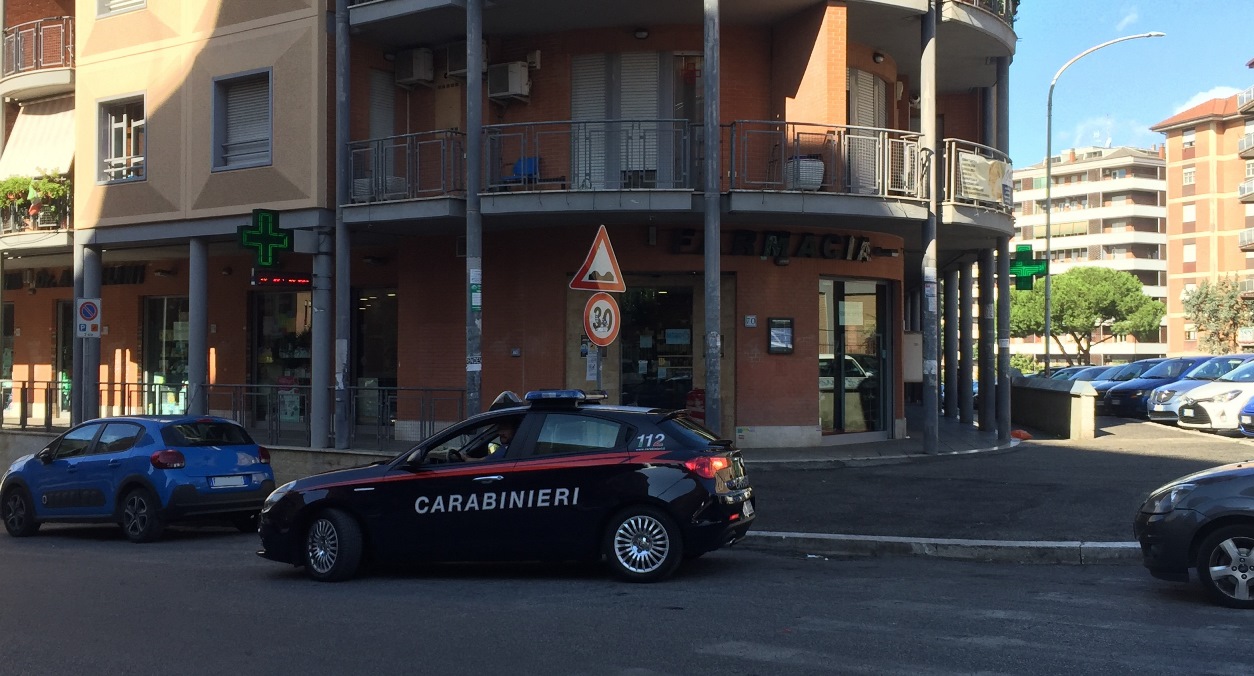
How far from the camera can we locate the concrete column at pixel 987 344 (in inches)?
779

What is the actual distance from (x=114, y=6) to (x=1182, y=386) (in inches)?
904

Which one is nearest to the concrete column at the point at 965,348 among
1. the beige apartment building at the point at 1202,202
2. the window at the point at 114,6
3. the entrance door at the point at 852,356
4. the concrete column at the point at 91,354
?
the entrance door at the point at 852,356

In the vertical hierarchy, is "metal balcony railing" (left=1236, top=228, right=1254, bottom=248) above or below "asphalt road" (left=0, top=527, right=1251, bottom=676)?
above

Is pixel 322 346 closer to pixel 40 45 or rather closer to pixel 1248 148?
pixel 40 45

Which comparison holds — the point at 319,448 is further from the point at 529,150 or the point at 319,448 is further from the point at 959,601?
the point at 959,601

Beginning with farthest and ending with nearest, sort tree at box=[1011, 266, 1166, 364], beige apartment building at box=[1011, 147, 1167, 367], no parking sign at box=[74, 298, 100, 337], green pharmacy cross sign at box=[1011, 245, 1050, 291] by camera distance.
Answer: beige apartment building at box=[1011, 147, 1167, 367]
tree at box=[1011, 266, 1166, 364]
green pharmacy cross sign at box=[1011, 245, 1050, 291]
no parking sign at box=[74, 298, 100, 337]

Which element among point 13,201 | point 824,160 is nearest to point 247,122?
point 13,201

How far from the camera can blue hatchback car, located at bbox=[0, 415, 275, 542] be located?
12891 mm

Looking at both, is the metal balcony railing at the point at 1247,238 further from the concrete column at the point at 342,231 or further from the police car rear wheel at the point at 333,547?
the police car rear wheel at the point at 333,547

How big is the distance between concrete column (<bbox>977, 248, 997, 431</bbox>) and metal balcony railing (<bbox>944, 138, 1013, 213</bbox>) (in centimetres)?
242

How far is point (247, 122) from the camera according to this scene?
19.7 meters

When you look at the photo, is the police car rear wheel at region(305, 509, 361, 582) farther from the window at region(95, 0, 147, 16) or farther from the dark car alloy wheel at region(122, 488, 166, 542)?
the window at region(95, 0, 147, 16)

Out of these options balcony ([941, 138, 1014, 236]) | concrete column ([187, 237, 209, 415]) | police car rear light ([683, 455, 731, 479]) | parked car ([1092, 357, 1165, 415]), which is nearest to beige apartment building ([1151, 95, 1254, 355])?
parked car ([1092, 357, 1165, 415])

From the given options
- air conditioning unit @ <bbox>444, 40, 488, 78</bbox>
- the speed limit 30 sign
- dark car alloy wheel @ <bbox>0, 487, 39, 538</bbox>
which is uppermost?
air conditioning unit @ <bbox>444, 40, 488, 78</bbox>
